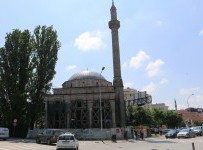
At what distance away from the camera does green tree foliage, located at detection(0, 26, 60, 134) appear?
161 ft

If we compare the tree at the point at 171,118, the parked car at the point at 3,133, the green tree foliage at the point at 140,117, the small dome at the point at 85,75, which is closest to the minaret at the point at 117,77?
the small dome at the point at 85,75

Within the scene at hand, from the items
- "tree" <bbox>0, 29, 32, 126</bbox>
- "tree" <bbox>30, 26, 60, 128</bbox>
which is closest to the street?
"tree" <bbox>0, 29, 32, 126</bbox>

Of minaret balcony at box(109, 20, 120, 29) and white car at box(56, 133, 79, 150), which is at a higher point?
minaret balcony at box(109, 20, 120, 29)

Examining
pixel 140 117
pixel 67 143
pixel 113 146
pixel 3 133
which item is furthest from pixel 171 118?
pixel 67 143

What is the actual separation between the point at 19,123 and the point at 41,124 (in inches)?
600

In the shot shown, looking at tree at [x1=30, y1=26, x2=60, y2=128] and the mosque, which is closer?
tree at [x1=30, y1=26, x2=60, y2=128]

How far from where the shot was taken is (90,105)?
57906 mm

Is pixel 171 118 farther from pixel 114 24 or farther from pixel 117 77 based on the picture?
pixel 114 24

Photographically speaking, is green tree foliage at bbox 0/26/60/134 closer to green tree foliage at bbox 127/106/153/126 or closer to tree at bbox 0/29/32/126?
tree at bbox 0/29/32/126

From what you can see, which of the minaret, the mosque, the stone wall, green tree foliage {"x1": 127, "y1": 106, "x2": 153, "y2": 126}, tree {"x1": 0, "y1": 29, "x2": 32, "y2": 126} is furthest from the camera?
green tree foliage {"x1": 127, "y1": 106, "x2": 153, "y2": 126}

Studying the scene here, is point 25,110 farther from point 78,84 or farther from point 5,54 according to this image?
point 78,84

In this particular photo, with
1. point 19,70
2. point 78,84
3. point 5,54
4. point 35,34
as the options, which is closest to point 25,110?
point 19,70

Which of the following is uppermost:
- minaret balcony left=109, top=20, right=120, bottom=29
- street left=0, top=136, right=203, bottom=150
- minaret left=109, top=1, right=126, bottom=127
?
minaret balcony left=109, top=20, right=120, bottom=29

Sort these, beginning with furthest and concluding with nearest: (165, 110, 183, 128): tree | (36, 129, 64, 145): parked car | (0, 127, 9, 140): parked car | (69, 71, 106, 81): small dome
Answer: (165, 110, 183, 128): tree < (69, 71, 106, 81): small dome < (0, 127, 9, 140): parked car < (36, 129, 64, 145): parked car
